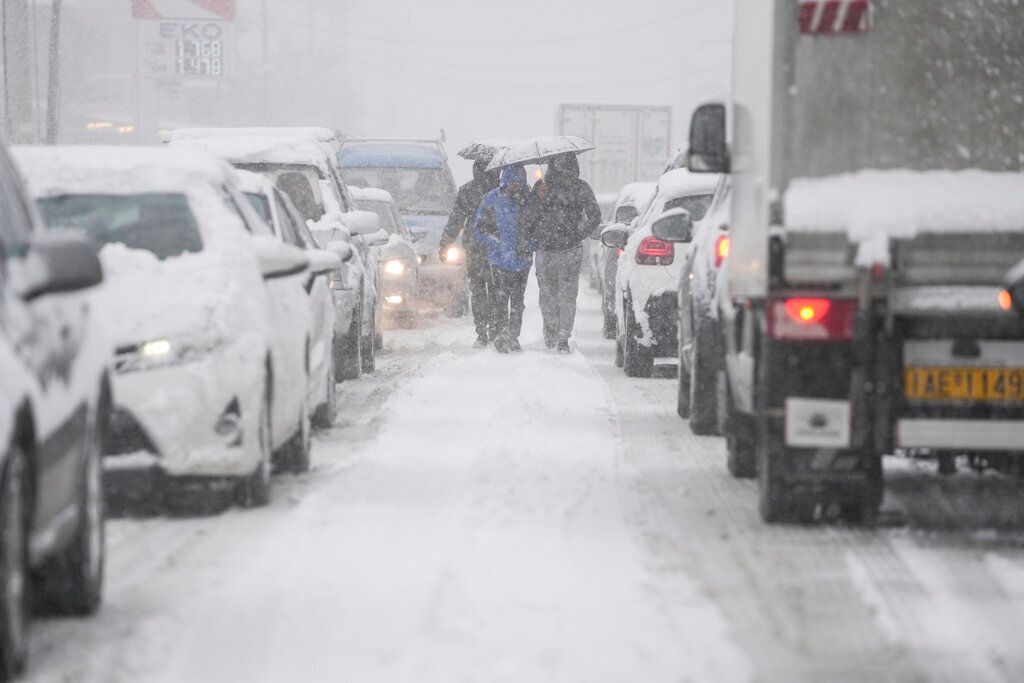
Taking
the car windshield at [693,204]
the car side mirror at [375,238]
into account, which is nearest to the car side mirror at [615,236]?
the car windshield at [693,204]

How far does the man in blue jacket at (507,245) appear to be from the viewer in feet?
61.9

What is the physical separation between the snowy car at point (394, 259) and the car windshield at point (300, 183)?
3.85m

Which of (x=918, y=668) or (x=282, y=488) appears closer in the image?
(x=918, y=668)

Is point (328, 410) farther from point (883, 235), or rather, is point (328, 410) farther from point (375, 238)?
point (883, 235)

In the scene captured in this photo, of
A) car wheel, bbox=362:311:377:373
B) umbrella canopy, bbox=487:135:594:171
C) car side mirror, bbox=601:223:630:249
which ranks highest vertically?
umbrella canopy, bbox=487:135:594:171

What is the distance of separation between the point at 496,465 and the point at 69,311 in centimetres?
400

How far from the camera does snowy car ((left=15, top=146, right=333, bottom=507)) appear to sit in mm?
8102

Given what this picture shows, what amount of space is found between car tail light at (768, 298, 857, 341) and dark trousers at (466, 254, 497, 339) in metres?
11.5

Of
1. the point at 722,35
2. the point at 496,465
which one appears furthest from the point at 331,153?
the point at 722,35

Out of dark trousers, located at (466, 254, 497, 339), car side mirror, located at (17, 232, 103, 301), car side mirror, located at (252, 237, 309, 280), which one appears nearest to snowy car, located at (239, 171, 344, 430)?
car side mirror, located at (252, 237, 309, 280)

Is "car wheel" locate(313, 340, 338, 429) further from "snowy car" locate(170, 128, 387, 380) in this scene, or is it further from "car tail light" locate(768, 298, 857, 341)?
"car tail light" locate(768, 298, 857, 341)

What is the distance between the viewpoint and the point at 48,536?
5613mm

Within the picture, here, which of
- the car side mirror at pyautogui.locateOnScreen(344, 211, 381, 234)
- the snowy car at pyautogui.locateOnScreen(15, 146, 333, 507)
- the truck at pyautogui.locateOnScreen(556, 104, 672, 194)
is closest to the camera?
the snowy car at pyautogui.locateOnScreen(15, 146, 333, 507)

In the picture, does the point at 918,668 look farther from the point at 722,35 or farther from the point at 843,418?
the point at 722,35
